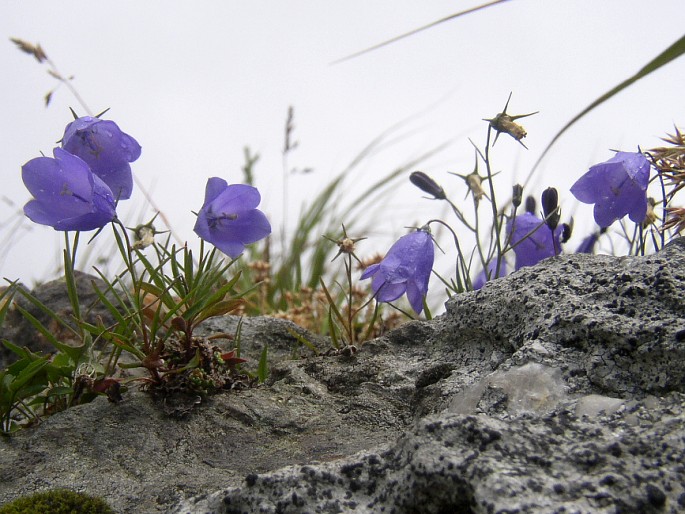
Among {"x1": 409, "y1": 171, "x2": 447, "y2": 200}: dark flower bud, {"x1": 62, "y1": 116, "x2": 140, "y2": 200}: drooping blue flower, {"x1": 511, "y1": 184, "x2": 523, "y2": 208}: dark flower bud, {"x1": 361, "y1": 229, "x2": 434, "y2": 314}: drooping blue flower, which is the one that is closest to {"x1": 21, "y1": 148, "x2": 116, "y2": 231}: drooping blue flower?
{"x1": 62, "y1": 116, "x2": 140, "y2": 200}: drooping blue flower

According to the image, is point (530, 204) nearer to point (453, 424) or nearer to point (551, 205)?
point (551, 205)

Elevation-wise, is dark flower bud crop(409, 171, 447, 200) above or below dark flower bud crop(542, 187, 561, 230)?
above

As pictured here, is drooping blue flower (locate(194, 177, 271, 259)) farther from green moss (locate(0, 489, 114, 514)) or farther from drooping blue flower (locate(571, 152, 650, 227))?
drooping blue flower (locate(571, 152, 650, 227))

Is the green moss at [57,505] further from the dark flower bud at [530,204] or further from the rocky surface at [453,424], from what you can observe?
the dark flower bud at [530,204]

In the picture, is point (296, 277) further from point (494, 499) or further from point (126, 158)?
point (494, 499)

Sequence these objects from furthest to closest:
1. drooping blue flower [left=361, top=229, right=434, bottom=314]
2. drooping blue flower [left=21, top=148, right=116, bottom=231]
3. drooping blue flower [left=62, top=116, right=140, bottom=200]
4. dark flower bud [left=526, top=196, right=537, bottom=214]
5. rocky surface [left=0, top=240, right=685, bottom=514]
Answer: dark flower bud [left=526, top=196, right=537, bottom=214]
drooping blue flower [left=361, top=229, right=434, bottom=314]
drooping blue flower [left=62, top=116, right=140, bottom=200]
drooping blue flower [left=21, top=148, right=116, bottom=231]
rocky surface [left=0, top=240, right=685, bottom=514]

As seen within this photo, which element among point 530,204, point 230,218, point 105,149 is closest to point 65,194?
point 105,149

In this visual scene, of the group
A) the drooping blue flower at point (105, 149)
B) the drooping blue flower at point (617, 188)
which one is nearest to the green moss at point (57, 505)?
the drooping blue flower at point (105, 149)
